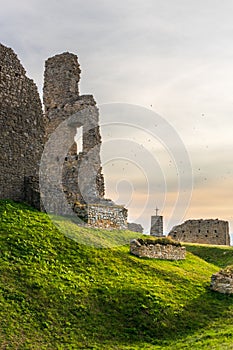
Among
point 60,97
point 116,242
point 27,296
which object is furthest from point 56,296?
point 60,97

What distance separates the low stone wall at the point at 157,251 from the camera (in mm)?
20672

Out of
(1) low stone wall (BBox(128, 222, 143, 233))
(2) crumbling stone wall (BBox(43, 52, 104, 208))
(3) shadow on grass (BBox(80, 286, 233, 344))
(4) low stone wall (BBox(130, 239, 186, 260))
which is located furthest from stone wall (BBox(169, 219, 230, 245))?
(3) shadow on grass (BBox(80, 286, 233, 344))

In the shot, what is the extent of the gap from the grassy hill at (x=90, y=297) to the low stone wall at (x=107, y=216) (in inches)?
83.4

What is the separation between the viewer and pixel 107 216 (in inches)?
922

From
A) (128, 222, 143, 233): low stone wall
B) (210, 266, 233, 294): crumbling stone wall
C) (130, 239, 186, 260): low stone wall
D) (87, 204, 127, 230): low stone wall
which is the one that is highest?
(87, 204, 127, 230): low stone wall

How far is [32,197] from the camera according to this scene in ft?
70.0

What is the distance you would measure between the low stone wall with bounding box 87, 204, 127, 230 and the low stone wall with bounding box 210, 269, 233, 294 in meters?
5.86

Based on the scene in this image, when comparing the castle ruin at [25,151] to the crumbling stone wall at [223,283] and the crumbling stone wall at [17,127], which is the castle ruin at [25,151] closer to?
the crumbling stone wall at [17,127]

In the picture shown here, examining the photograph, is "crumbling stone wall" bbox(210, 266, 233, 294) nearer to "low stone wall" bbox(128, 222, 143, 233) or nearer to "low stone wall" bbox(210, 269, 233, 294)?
"low stone wall" bbox(210, 269, 233, 294)

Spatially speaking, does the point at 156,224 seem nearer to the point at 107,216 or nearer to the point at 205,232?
the point at 205,232

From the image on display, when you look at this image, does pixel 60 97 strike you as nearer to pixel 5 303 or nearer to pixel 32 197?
pixel 32 197

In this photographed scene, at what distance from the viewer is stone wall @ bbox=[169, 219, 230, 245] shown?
4741cm

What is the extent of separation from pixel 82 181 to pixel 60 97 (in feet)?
21.2

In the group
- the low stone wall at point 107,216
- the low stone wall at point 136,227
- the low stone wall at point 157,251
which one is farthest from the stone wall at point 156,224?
the low stone wall at point 157,251
